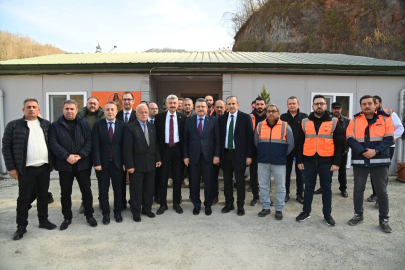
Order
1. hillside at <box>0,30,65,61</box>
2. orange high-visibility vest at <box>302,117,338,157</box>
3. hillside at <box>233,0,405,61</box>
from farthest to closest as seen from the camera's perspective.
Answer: hillside at <box>0,30,65,61</box> < hillside at <box>233,0,405,61</box> < orange high-visibility vest at <box>302,117,338,157</box>

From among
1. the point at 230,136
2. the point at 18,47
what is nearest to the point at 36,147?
the point at 230,136

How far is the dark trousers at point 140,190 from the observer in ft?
13.9

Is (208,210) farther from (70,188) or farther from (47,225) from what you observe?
(47,225)

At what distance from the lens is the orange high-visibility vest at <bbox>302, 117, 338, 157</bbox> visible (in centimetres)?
402

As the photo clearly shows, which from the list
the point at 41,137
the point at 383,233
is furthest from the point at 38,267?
the point at 383,233

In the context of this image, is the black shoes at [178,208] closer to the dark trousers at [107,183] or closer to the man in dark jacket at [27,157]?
the dark trousers at [107,183]

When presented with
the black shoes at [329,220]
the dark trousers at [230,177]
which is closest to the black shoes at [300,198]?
the black shoes at [329,220]

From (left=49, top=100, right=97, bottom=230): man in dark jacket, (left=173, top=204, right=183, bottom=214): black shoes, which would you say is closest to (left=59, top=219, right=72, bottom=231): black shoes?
(left=49, top=100, right=97, bottom=230): man in dark jacket

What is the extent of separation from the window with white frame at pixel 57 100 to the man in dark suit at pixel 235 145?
4651mm

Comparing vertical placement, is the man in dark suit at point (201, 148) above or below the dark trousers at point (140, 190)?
above

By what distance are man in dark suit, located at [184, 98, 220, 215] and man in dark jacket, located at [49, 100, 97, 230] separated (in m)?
1.65

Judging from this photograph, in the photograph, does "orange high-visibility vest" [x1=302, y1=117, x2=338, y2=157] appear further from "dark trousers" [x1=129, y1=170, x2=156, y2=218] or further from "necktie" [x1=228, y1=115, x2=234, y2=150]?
"dark trousers" [x1=129, y1=170, x2=156, y2=218]

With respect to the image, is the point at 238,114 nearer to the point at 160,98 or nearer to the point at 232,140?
the point at 232,140

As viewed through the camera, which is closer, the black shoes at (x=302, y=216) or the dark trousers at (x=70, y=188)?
the dark trousers at (x=70, y=188)
